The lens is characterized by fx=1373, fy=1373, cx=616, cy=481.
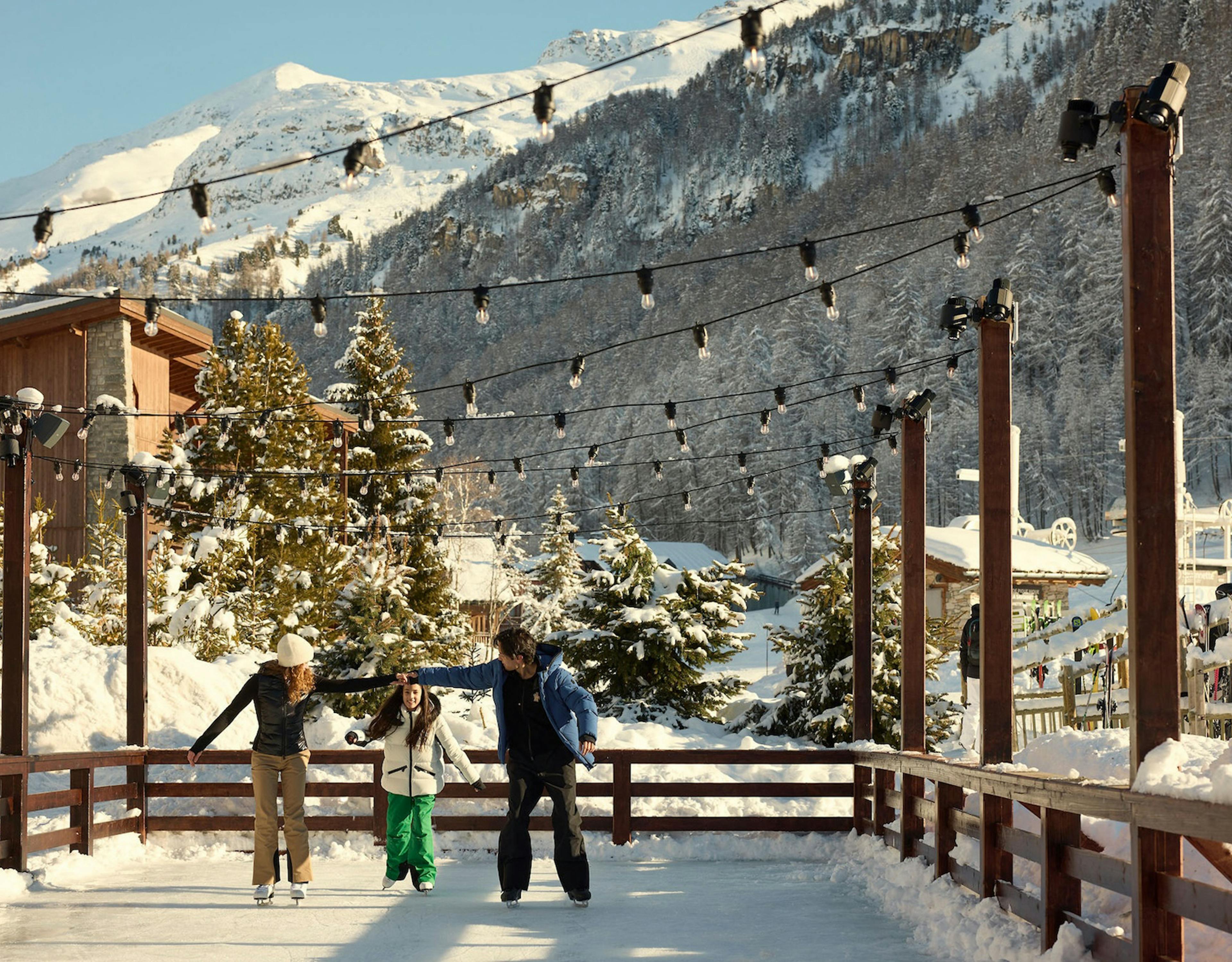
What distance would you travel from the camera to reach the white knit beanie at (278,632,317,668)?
29.2 feet

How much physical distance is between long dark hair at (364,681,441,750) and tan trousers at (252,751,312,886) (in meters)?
0.58

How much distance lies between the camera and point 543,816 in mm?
12859

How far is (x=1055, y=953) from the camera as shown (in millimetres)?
5879

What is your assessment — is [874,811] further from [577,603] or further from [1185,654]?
[577,603]

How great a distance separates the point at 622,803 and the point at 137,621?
198 inches

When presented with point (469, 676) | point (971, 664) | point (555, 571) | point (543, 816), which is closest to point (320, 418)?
point (555, 571)

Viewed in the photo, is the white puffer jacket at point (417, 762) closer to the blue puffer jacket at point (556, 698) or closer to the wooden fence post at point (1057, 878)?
the blue puffer jacket at point (556, 698)

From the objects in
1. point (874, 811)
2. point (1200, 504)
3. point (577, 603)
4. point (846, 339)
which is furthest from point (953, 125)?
point (874, 811)

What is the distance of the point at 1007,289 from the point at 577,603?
14.8 metres

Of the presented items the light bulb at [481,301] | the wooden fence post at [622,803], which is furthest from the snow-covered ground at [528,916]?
the light bulb at [481,301]

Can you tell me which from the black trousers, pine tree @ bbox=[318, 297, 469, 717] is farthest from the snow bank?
pine tree @ bbox=[318, 297, 469, 717]

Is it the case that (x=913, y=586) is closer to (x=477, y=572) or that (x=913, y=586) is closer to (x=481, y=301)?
(x=481, y=301)

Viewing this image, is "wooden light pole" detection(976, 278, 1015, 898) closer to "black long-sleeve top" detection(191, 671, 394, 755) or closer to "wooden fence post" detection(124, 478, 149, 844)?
"black long-sleeve top" detection(191, 671, 394, 755)

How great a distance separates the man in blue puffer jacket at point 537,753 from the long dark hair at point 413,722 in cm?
82
